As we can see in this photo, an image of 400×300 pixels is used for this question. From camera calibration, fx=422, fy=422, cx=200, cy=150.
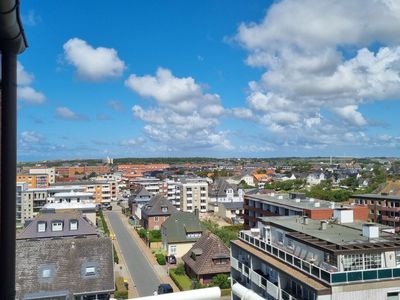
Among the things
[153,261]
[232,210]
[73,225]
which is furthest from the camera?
[232,210]

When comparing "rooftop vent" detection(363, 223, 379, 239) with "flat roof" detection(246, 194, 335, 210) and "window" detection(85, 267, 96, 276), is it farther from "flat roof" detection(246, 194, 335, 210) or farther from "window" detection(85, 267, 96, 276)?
"flat roof" detection(246, 194, 335, 210)

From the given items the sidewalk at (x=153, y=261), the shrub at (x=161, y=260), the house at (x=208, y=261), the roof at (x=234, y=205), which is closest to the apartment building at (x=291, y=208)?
the house at (x=208, y=261)

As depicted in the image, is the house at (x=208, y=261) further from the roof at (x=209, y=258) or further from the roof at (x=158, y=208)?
the roof at (x=158, y=208)

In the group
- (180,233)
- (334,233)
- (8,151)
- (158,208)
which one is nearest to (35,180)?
(158,208)

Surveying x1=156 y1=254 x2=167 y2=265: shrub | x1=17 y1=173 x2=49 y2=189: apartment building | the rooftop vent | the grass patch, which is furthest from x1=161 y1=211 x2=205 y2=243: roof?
x1=17 y1=173 x2=49 y2=189: apartment building

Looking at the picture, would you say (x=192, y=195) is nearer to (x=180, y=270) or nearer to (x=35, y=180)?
(x=180, y=270)

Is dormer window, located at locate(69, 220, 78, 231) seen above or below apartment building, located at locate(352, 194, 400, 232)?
above
